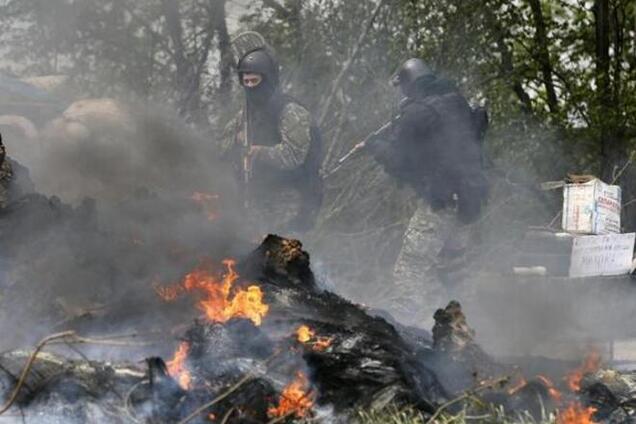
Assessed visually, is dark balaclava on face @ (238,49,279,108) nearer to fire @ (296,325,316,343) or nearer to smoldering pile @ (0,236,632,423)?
smoldering pile @ (0,236,632,423)

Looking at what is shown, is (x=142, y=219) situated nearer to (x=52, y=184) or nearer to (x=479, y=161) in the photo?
(x=52, y=184)

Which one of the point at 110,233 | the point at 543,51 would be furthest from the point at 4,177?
the point at 543,51

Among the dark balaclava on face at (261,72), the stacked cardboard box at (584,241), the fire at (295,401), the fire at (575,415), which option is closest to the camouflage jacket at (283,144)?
the dark balaclava on face at (261,72)

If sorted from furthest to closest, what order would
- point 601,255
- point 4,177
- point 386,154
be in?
point 601,255, point 386,154, point 4,177

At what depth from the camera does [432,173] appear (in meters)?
8.95

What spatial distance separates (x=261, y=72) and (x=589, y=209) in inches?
176

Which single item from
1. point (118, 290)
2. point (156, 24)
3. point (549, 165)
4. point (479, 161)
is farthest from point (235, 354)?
point (549, 165)

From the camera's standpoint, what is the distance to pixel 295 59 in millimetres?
12789

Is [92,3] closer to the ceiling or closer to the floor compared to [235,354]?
closer to the ceiling

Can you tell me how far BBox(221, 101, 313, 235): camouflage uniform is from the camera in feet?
27.1

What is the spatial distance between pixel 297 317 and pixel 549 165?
1357cm

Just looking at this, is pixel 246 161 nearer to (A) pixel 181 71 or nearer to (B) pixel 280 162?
(B) pixel 280 162

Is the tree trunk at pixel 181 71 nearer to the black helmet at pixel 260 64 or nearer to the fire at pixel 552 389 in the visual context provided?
the black helmet at pixel 260 64

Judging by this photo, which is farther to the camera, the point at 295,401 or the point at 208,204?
the point at 208,204
